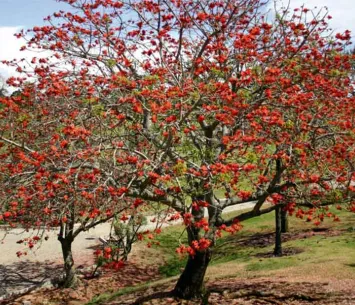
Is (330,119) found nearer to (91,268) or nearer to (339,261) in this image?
(339,261)

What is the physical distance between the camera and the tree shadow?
54.4 ft

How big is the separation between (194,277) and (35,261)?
454 inches

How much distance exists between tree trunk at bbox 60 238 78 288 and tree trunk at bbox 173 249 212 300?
635cm

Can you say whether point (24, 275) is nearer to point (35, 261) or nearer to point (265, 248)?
point (35, 261)

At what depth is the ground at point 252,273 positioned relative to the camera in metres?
11.1

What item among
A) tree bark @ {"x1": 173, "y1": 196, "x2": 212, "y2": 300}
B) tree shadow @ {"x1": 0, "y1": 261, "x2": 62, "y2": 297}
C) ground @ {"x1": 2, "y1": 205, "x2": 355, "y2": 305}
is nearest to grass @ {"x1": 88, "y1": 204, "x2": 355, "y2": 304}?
ground @ {"x1": 2, "y1": 205, "x2": 355, "y2": 305}

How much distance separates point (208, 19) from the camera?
442 inches

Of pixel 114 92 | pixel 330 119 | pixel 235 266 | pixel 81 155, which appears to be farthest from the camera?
pixel 235 266

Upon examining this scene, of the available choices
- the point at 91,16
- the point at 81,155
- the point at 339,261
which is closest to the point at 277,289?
the point at 339,261

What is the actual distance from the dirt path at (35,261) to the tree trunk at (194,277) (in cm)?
734

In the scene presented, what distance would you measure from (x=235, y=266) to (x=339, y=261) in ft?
13.0

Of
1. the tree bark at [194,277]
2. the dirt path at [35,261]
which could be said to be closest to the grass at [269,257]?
the tree bark at [194,277]

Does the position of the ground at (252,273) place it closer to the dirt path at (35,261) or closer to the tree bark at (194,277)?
the tree bark at (194,277)

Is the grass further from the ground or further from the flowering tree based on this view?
the flowering tree
